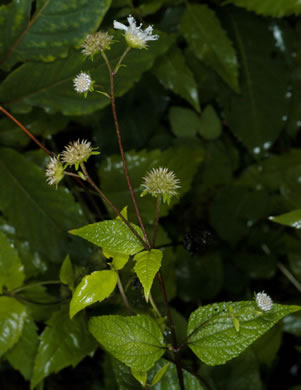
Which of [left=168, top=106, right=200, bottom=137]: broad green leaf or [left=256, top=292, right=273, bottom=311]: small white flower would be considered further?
[left=168, top=106, right=200, bottom=137]: broad green leaf

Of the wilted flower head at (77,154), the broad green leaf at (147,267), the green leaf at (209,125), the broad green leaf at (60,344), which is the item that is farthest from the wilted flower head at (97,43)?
→ the green leaf at (209,125)

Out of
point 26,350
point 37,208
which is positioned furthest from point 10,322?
point 37,208

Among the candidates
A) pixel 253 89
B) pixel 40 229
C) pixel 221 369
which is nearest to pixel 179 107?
pixel 253 89

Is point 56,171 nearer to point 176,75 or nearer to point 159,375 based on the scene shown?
point 159,375

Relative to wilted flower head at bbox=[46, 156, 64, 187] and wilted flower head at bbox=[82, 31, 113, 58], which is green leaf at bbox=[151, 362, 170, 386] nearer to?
wilted flower head at bbox=[46, 156, 64, 187]

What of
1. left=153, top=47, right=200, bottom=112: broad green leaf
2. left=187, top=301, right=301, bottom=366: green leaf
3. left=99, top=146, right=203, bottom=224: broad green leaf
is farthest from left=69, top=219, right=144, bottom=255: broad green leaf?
left=153, top=47, right=200, bottom=112: broad green leaf

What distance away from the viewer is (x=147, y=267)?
456mm

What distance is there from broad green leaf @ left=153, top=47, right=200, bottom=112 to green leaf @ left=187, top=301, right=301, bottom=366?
427 mm

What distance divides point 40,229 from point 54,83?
24cm

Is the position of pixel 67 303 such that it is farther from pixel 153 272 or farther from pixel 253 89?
pixel 253 89

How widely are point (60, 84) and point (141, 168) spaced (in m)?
0.20

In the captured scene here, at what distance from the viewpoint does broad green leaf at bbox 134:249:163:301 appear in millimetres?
441

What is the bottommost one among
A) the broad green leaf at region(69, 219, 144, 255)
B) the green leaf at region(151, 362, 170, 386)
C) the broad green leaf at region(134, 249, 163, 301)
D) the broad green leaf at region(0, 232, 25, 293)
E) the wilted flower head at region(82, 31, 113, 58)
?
the green leaf at region(151, 362, 170, 386)

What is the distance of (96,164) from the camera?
2.73 feet
